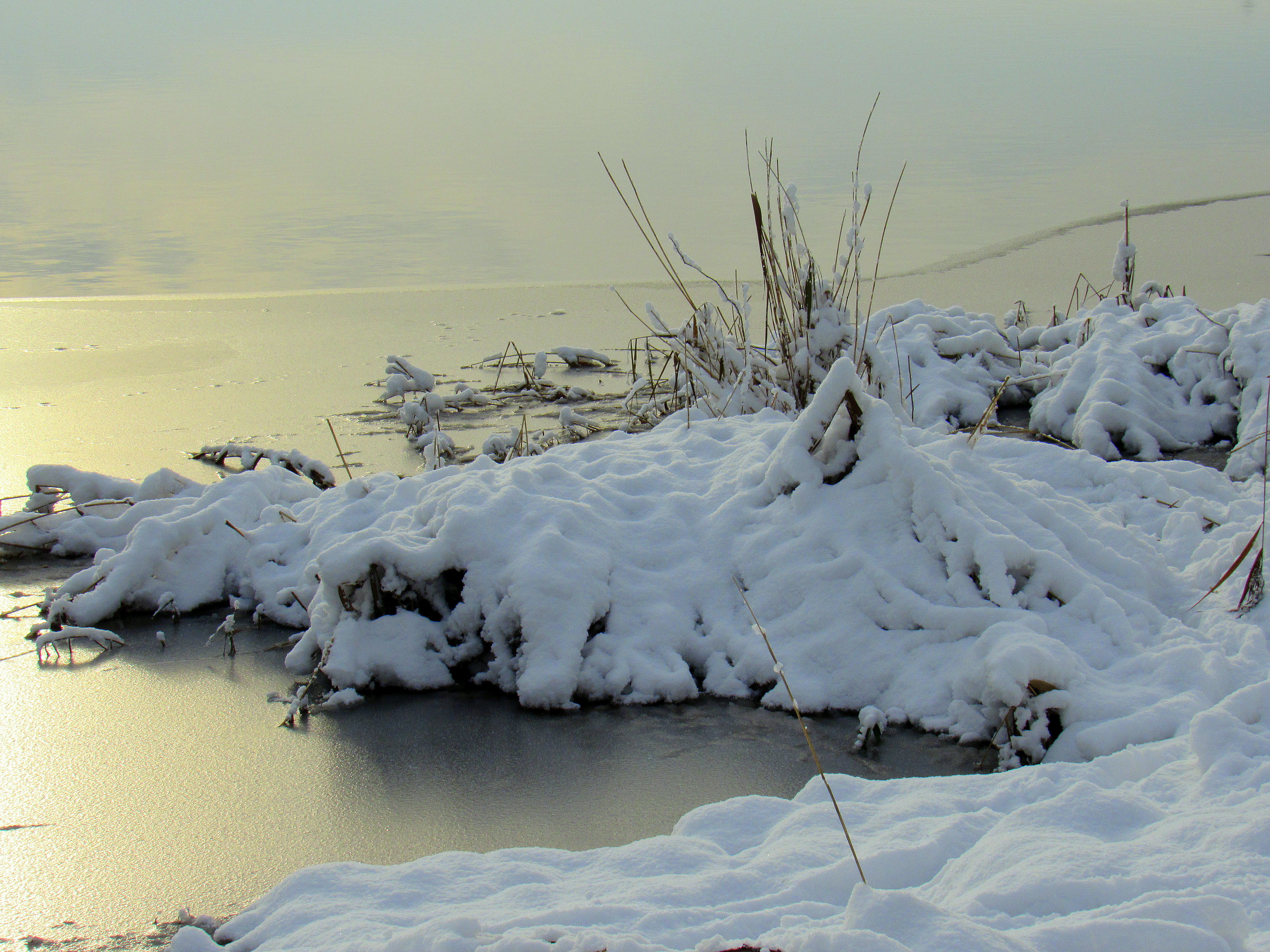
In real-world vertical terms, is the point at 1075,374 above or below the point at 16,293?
below

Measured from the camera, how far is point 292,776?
2.50 m

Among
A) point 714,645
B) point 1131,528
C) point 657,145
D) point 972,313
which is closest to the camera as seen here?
point 714,645

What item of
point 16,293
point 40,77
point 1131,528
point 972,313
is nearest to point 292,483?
point 1131,528

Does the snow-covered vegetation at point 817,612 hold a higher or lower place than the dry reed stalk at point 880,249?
lower

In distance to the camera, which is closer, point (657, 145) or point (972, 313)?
point (972, 313)

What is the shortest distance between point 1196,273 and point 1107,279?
619mm

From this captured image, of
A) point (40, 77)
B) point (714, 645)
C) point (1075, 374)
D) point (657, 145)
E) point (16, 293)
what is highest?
point (40, 77)

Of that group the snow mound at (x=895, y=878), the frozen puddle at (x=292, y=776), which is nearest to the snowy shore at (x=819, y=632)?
the snow mound at (x=895, y=878)

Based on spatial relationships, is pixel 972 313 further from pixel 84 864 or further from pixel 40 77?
pixel 40 77

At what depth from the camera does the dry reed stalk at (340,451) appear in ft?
12.2

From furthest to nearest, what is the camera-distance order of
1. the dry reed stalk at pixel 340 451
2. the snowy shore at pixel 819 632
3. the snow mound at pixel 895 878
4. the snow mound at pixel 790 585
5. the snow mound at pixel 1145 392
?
the snow mound at pixel 1145 392
the dry reed stalk at pixel 340 451
the snow mound at pixel 790 585
the snowy shore at pixel 819 632
the snow mound at pixel 895 878

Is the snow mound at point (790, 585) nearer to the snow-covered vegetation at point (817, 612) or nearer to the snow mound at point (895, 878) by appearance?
the snow-covered vegetation at point (817, 612)

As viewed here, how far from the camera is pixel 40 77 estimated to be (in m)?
28.9

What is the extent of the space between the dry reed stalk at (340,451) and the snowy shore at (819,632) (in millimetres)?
135
